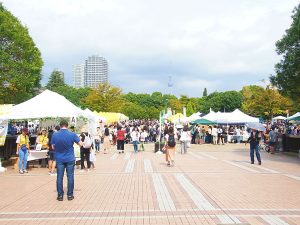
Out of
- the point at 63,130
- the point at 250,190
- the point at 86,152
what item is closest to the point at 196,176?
the point at 250,190

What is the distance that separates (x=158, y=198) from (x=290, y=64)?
588 inches

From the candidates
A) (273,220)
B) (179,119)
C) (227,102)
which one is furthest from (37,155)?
(227,102)

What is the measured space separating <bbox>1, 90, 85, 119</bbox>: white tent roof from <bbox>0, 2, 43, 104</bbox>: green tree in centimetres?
2093

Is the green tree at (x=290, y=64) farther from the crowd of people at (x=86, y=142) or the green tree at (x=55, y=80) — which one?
the green tree at (x=55, y=80)

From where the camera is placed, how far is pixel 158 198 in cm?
955

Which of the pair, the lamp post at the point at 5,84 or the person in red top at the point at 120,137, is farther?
the lamp post at the point at 5,84

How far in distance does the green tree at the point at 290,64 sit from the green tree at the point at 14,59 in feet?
81.2

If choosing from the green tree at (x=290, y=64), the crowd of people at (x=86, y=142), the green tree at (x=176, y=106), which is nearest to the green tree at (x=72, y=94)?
the green tree at (x=176, y=106)

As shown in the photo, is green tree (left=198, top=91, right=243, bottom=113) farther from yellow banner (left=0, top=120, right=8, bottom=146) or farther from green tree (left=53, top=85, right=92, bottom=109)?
yellow banner (left=0, top=120, right=8, bottom=146)

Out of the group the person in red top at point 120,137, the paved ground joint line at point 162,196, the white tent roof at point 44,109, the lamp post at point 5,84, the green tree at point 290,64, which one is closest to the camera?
the paved ground joint line at point 162,196

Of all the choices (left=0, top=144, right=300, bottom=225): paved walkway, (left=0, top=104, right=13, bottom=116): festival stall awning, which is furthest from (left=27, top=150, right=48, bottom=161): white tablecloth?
(left=0, top=104, right=13, bottom=116): festival stall awning

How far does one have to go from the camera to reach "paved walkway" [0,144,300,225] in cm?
759

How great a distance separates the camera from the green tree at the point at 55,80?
4791 inches

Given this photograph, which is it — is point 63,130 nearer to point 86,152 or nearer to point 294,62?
point 86,152
